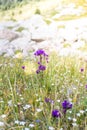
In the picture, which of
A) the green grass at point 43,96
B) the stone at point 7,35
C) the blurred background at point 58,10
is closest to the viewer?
the green grass at point 43,96

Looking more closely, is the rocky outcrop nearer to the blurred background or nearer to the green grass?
the blurred background

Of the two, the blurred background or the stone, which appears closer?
the stone

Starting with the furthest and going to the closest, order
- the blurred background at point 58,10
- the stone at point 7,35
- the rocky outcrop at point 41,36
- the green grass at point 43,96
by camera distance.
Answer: the blurred background at point 58,10, the stone at point 7,35, the rocky outcrop at point 41,36, the green grass at point 43,96

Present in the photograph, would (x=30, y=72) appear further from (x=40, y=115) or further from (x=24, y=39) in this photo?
(x=24, y=39)

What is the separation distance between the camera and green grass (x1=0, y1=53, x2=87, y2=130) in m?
3.74

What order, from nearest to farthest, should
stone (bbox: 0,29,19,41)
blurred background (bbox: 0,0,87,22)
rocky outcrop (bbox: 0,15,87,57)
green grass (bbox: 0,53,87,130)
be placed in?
1. green grass (bbox: 0,53,87,130)
2. rocky outcrop (bbox: 0,15,87,57)
3. stone (bbox: 0,29,19,41)
4. blurred background (bbox: 0,0,87,22)

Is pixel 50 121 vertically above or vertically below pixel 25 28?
above

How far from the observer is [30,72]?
574 cm

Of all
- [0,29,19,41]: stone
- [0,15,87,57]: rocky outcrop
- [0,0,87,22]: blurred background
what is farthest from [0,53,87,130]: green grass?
[0,0,87,22]: blurred background

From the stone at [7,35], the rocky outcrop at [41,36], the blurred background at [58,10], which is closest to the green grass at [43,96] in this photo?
the rocky outcrop at [41,36]

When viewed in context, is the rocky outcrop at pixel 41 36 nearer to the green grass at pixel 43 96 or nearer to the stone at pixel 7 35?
the stone at pixel 7 35

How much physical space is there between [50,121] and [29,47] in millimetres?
7600

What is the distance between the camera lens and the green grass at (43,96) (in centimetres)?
374

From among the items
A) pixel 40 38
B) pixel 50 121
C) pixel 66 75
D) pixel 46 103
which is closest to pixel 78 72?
pixel 66 75
